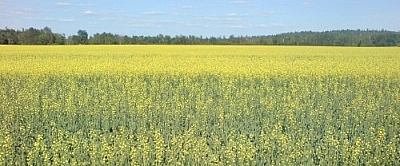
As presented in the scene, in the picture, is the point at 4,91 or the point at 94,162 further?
the point at 4,91

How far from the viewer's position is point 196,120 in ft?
34.3

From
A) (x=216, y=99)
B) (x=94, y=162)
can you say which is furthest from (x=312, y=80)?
(x=94, y=162)

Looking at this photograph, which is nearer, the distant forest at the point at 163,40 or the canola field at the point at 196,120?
the canola field at the point at 196,120

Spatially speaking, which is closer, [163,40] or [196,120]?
[196,120]

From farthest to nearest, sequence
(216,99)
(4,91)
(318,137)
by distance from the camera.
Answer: (4,91), (216,99), (318,137)

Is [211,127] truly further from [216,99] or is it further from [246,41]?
[246,41]

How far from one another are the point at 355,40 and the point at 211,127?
62.8m

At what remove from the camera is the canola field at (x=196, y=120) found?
756 cm

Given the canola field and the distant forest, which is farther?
the distant forest

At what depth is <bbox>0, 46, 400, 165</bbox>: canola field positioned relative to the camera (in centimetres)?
756

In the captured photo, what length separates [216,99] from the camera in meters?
13.3

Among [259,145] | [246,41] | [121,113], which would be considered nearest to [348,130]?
[259,145]

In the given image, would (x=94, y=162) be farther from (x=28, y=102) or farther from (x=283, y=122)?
(x=28, y=102)

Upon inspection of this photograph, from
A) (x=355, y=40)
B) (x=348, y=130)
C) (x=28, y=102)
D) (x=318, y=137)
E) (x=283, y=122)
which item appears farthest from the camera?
(x=355, y=40)
